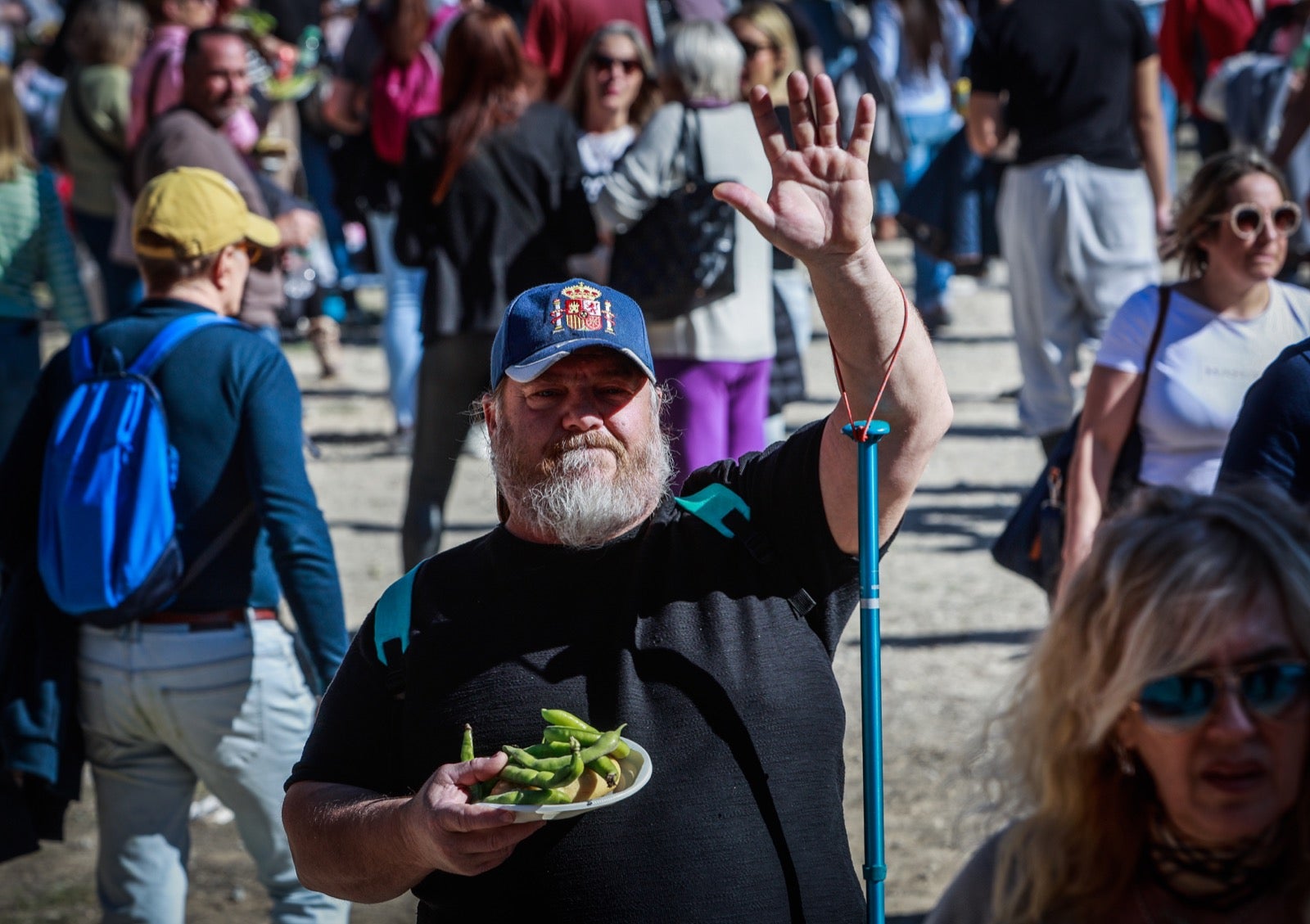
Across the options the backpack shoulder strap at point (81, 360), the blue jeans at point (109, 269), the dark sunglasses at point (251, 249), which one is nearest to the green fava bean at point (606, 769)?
the backpack shoulder strap at point (81, 360)

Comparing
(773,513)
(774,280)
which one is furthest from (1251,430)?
(774,280)

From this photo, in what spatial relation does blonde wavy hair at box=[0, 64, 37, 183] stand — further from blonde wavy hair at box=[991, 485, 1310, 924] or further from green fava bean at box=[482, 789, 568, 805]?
blonde wavy hair at box=[991, 485, 1310, 924]

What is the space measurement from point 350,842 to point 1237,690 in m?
1.41

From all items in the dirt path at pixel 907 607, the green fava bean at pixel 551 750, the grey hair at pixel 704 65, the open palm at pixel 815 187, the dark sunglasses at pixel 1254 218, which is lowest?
the dirt path at pixel 907 607

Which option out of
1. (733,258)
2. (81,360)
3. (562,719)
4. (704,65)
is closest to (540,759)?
(562,719)

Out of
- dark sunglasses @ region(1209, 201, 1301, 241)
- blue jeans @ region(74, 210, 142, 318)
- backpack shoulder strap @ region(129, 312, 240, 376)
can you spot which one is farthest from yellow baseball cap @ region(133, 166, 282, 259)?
blue jeans @ region(74, 210, 142, 318)

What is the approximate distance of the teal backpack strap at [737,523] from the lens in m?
2.74

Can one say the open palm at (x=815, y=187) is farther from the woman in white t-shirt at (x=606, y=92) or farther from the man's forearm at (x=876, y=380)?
the woman in white t-shirt at (x=606, y=92)

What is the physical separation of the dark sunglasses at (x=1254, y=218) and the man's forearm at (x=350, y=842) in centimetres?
287

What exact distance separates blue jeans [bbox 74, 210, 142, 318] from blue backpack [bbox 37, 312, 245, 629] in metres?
3.76

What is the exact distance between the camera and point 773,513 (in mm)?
2785

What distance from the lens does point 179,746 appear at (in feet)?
12.3

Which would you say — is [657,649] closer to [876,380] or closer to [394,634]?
[394,634]

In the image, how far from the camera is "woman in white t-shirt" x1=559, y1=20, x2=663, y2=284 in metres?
6.65
